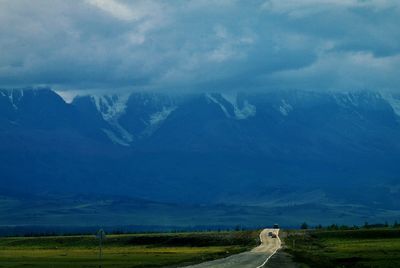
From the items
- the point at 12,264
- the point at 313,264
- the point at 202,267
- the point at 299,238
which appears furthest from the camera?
the point at 299,238

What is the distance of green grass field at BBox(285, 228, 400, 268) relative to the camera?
10787 centimetres

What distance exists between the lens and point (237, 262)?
104125mm

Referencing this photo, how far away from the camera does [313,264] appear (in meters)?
102

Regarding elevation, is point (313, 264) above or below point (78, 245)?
below

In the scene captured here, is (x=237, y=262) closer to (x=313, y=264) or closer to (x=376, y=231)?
(x=313, y=264)

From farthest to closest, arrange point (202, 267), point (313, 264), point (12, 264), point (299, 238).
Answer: point (299, 238) < point (12, 264) < point (313, 264) < point (202, 267)

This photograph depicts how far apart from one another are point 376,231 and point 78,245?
59912 mm

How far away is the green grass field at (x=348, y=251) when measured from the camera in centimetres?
10787

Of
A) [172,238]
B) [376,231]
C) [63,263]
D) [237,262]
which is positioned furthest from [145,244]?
[237,262]

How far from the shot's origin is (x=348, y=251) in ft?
440

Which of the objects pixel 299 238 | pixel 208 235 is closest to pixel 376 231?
pixel 299 238

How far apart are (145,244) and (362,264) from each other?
Answer: 94.0m

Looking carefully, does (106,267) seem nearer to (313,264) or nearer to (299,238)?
(313,264)

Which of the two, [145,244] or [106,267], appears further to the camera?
[145,244]
